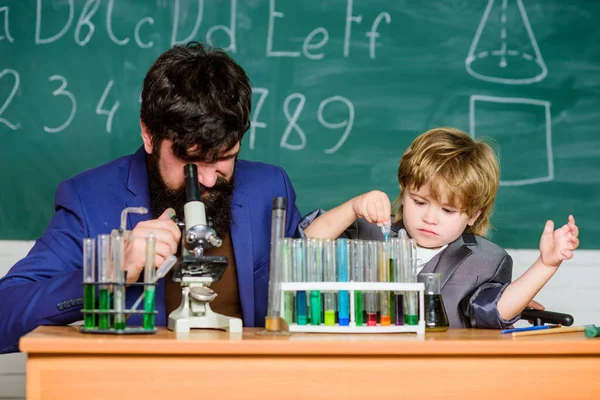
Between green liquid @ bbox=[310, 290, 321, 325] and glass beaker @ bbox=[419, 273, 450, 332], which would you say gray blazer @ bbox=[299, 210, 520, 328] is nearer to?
glass beaker @ bbox=[419, 273, 450, 332]

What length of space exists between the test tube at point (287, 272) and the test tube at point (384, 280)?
7.6 inches

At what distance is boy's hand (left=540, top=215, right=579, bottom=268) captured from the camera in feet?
6.20

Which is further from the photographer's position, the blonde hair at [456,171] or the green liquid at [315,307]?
the blonde hair at [456,171]

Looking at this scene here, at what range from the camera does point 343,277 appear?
1681 mm

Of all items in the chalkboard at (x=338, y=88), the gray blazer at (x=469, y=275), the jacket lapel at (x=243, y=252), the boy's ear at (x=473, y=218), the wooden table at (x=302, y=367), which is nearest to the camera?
the wooden table at (x=302, y=367)

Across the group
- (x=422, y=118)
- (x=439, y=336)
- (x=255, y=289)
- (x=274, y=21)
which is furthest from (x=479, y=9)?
(x=439, y=336)

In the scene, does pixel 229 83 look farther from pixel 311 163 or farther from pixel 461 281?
pixel 311 163

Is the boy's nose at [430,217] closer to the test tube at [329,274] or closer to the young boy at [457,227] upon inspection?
the young boy at [457,227]

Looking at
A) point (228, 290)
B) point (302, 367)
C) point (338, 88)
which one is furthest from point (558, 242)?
point (338, 88)

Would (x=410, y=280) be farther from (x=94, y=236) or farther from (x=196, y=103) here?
(x=94, y=236)

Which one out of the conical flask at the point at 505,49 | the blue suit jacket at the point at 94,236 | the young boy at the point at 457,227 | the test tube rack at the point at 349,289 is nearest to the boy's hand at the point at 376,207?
the young boy at the point at 457,227

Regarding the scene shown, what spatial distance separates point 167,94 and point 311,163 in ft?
3.71

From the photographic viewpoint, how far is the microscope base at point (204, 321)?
164 cm

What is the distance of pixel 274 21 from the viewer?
313 centimetres
